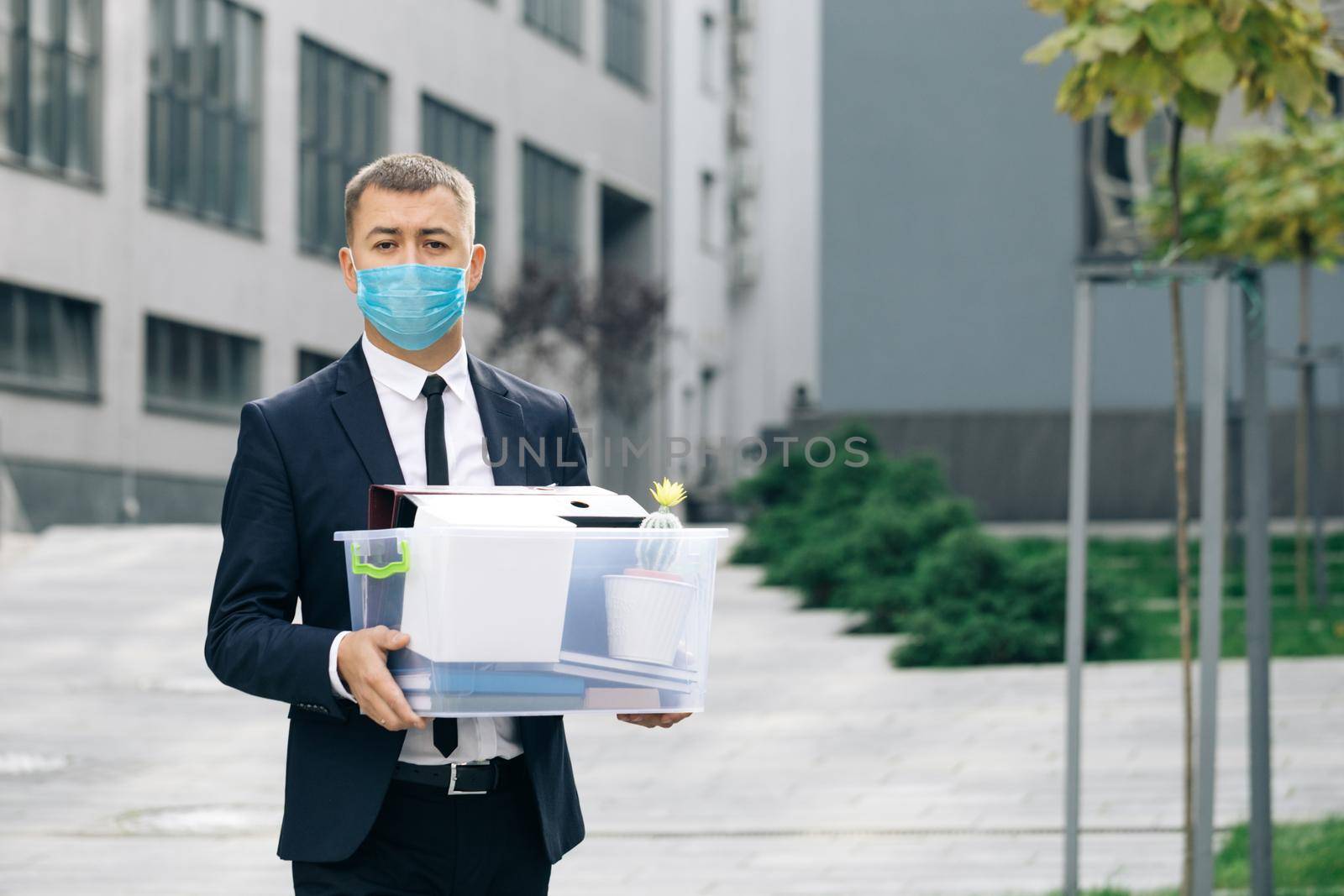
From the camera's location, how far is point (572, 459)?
3053 millimetres

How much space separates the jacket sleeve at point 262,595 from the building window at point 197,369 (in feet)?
90.1

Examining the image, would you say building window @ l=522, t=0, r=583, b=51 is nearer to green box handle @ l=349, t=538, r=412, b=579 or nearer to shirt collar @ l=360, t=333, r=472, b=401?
shirt collar @ l=360, t=333, r=472, b=401

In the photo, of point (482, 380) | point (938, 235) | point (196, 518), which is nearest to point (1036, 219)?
point (938, 235)

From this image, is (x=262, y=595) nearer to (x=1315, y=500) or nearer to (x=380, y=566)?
(x=380, y=566)

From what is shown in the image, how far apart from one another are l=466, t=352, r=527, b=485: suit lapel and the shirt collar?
22 millimetres

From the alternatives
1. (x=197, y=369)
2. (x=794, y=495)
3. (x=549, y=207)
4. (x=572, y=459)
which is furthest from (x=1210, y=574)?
(x=549, y=207)

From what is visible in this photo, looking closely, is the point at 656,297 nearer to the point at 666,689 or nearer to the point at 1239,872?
the point at 1239,872

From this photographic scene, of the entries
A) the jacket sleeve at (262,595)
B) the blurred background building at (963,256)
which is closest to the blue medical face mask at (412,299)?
the jacket sleeve at (262,595)

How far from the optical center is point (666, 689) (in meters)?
2.63

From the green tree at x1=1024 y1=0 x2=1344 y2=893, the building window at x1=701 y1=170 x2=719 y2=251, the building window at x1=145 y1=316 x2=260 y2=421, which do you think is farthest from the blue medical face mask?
the building window at x1=701 y1=170 x2=719 y2=251

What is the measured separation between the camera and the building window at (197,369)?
2975cm

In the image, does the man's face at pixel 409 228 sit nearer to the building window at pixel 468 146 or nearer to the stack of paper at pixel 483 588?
the stack of paper at pixel 483 588

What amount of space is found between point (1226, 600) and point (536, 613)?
571 inches

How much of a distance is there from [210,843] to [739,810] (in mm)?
2246
